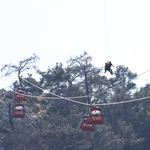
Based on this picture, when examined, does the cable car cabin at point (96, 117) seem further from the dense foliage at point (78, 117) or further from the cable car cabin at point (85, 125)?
the dense foliage at point (78, 117)

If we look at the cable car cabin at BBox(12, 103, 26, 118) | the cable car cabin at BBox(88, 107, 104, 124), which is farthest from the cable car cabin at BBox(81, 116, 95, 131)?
the cable car cabin at BBox(12, 103, 26, 118)

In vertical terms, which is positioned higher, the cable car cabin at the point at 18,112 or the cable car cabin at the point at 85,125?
the cable car cabin at the point at 18,112

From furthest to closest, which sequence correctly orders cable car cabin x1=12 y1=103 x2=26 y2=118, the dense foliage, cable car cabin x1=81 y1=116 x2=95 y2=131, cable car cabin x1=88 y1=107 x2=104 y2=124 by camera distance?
the dense foliage
cable car cabin x1=12 y1=103 x2=26 y2=118
cable car cabin x1=81 y1=116 x2=95 y2=131
cable car cabin x1=88 y1=107 x2=104 y2=124

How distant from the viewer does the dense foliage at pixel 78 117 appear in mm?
42594

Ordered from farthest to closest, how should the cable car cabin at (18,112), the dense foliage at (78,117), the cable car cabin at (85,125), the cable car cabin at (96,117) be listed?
1. the dense foliage at (78,117)
2. the cable car cabin at (18,112)
3. the cable car cabin at (85,125)
4. the cable car cabin at (96,117)

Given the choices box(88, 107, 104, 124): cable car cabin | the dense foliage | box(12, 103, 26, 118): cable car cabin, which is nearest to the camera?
box(88, 107, 104, 124): cable car cabin

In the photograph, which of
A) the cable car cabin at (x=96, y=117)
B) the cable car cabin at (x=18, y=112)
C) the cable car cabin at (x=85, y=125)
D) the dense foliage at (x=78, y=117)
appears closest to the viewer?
the cable car cabin at (x=96, y=117)

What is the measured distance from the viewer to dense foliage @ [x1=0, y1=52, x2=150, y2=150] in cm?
4259

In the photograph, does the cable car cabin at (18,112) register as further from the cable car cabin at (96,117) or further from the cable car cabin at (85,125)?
the cable car cabin at (96,117)

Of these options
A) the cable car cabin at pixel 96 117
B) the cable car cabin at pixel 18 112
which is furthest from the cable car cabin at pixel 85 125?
the cable car cabin at pixel 18 112

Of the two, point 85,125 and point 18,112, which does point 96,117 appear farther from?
point 18,112

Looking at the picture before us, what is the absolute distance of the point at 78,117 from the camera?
4909 centimetres

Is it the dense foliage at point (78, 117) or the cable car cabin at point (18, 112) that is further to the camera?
the dense foliage at point (78, 117)

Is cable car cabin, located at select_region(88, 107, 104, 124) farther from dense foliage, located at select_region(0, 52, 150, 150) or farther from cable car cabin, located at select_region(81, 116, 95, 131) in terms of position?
dense foliage, located at select_region(0, 52, 150, 150)
